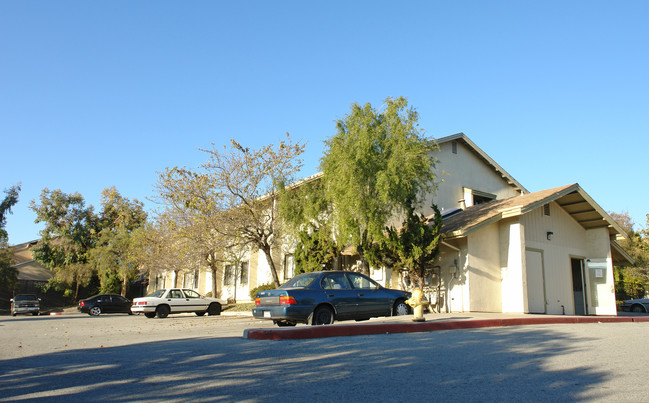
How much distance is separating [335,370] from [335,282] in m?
6.67

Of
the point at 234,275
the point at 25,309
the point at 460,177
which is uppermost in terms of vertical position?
the point at 460,177

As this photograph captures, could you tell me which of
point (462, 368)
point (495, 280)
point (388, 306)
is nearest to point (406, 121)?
point (495, 280)

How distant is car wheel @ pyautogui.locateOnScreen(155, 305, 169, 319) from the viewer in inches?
909

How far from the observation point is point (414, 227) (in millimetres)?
19000

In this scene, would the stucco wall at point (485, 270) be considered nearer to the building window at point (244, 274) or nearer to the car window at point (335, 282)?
the car window at point (335, 282)

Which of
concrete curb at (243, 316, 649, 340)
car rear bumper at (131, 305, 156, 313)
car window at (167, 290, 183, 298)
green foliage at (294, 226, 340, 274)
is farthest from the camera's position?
car window at (167, 290, 183, 298)

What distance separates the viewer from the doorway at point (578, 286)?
77.7ft

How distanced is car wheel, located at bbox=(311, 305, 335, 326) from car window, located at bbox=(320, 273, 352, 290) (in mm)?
566

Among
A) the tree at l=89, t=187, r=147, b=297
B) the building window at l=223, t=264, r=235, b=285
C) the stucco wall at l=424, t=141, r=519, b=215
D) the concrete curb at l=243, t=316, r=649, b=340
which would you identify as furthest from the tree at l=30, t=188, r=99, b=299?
the concrete curb at l=243, t=316, r=649, b=340

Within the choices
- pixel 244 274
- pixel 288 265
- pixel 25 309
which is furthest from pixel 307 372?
pixel 25 309

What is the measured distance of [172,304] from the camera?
23.5 metres

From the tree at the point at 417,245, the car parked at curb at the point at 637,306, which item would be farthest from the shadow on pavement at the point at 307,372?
the car parked at curb at the point at 637,306

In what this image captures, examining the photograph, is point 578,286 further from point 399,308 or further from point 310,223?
point 399,308

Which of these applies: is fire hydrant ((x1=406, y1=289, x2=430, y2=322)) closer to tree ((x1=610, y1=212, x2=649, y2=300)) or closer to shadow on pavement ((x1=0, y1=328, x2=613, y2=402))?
shadow on pavement ((x1=0, y1=328, x2=613, y2=402))
